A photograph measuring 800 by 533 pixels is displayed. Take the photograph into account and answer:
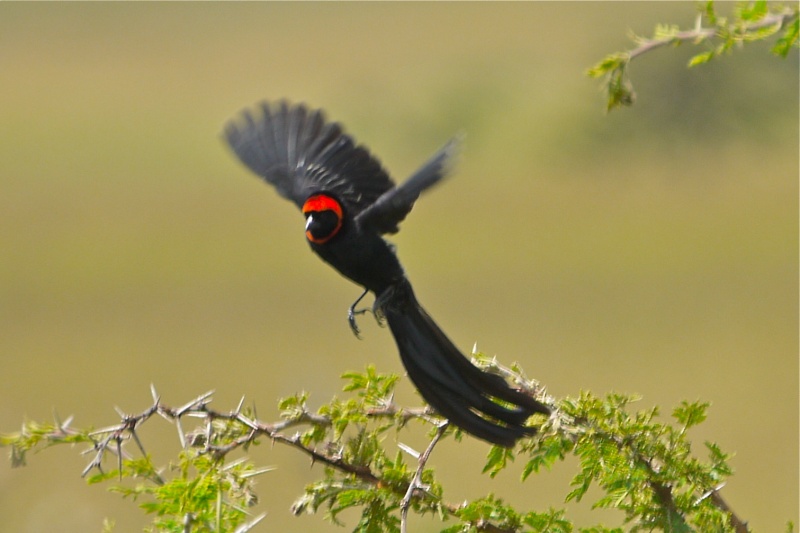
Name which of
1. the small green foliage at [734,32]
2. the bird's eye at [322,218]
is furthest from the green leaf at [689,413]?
the bird's eye at [322,218]

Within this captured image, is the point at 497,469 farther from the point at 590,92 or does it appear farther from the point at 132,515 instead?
the point at 590,92

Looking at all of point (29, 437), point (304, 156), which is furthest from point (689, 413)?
point (304, 156)

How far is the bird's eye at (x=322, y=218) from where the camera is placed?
2.68 meters

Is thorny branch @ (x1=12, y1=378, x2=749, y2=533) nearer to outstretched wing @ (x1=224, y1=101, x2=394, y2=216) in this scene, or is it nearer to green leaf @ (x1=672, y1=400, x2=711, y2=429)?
green leaf @ (x1=672, y1=400, x2=711, y2=429)

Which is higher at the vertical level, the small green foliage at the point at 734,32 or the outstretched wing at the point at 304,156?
the outstretched wing at the point at 304,156

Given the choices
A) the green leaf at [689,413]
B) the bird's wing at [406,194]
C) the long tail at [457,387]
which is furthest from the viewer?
the bird's wing at [406,194]

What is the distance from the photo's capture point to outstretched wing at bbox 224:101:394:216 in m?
3.00

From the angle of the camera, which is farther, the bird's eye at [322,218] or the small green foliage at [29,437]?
the bird's eye at [322,218]

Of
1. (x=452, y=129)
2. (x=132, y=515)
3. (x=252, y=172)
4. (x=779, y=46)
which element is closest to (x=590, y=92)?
(x=452, y=129)

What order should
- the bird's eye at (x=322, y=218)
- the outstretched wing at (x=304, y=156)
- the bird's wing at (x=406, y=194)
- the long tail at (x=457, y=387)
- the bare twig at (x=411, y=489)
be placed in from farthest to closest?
the outstretched wing at (x=304, y=156)
the bird's eye at (x=322, y=218)
the bird's wing at (x=406, y=194)
the long tail at (x=457, y=387)
the bare twig at (x=411, y=489)

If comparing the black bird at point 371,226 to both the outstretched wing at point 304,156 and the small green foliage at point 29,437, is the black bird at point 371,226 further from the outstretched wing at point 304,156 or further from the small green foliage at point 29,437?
the small green foliage at point 29,437

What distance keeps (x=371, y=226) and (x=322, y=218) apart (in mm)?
184

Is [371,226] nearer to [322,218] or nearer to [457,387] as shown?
[322,218]

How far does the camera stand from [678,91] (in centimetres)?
974
